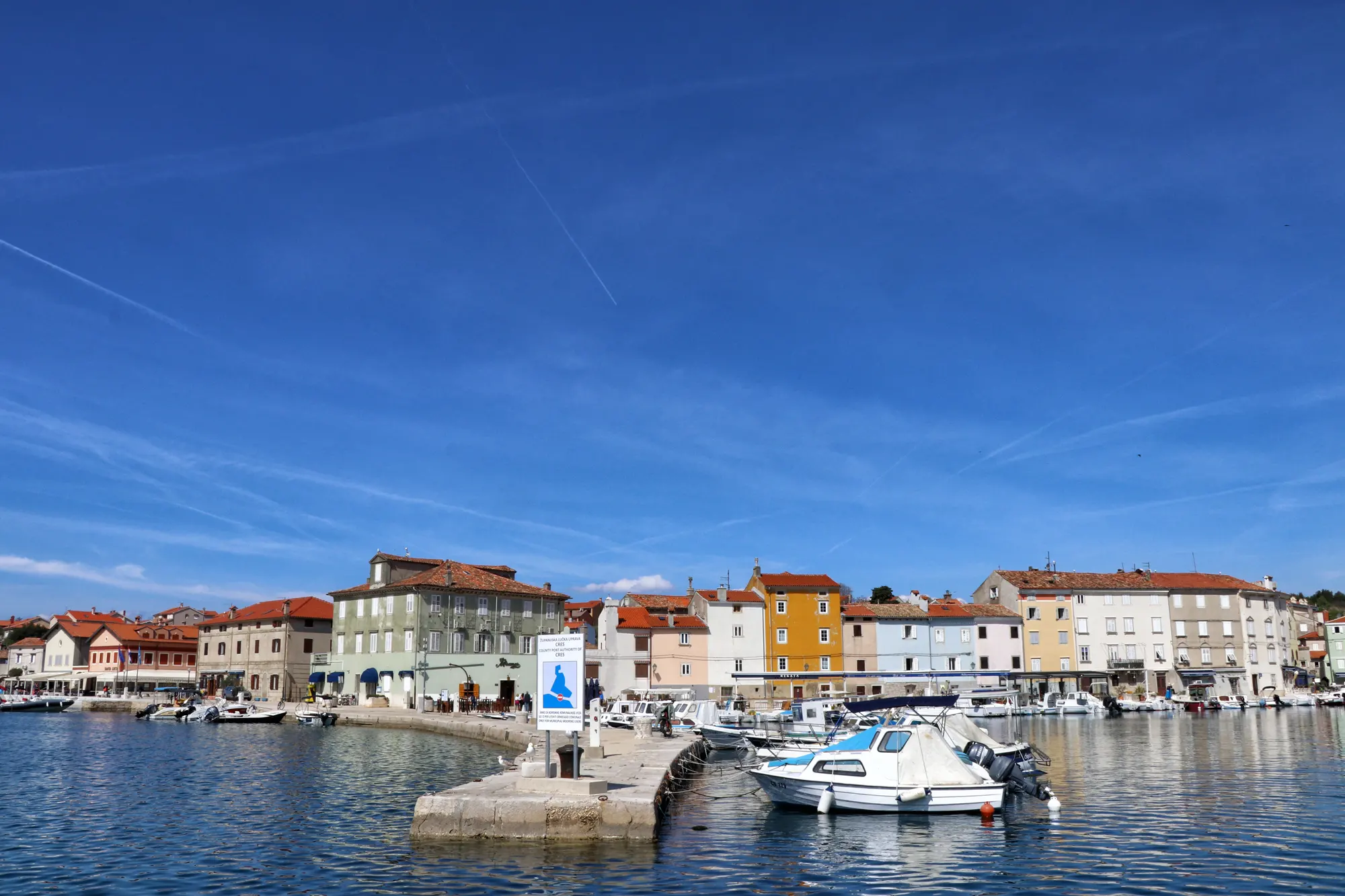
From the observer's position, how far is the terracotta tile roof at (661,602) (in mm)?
99125

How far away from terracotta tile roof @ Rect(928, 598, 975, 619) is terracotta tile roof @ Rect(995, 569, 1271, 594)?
5622 millimetres

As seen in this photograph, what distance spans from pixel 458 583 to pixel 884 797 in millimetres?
59284

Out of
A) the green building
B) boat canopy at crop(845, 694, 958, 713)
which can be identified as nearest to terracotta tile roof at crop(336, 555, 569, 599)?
the green building

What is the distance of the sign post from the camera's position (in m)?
24.2

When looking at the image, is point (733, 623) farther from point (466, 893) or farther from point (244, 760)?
point (466, 893)

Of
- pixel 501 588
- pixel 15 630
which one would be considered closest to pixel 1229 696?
pixel 501 588

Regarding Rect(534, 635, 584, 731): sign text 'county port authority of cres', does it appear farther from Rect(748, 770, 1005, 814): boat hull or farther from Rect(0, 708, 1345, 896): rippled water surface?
Rect(748, 770, 1005, 814): boat hull

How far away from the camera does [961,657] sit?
315 feet

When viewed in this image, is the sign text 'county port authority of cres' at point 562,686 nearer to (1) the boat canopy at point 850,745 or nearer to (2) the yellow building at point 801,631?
(1) the boat canopy at point 850,745

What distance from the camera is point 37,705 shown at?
326 ft

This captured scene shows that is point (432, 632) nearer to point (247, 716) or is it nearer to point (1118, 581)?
point (247, 716)

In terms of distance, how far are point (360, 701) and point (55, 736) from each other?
2466 centimetres

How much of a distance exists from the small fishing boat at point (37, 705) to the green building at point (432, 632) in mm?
30785

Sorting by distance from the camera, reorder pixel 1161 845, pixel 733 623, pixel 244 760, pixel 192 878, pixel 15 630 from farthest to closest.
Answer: pixel 15 630
pixel 733 623
pixel 244 760
pixel 1161 845
pixel 192 878
